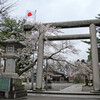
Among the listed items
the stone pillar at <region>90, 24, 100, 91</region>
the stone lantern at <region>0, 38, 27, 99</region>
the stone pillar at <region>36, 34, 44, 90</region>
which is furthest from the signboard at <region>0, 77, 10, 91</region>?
the stone pillar at <region>90, 24, 100, 91</region>

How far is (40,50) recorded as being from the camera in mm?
14336

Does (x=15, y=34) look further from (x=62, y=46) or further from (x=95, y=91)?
(x=95, y=91)

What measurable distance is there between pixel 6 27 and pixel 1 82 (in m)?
8.77

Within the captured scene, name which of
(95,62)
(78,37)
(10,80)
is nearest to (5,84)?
(10,80)

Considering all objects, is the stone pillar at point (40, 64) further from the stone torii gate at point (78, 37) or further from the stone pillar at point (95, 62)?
the stone pillar at point (95, 62)

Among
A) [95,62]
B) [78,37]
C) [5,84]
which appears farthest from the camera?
[78,37]

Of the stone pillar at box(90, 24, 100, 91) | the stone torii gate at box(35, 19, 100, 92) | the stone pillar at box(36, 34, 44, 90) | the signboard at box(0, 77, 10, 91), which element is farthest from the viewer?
the stone pillar at box(36, 34, 44, 90)

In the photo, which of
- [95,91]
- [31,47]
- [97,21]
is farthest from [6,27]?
[95,91]

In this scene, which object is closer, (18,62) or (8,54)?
(8,54)

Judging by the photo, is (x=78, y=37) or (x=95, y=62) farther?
(x=78, y=37)

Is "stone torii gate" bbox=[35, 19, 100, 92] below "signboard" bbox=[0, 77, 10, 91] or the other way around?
the other way around

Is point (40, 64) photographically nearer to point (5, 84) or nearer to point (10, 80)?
point (10, 80)

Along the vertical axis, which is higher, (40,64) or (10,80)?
(40,64)

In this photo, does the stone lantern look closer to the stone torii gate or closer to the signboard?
the signboard
